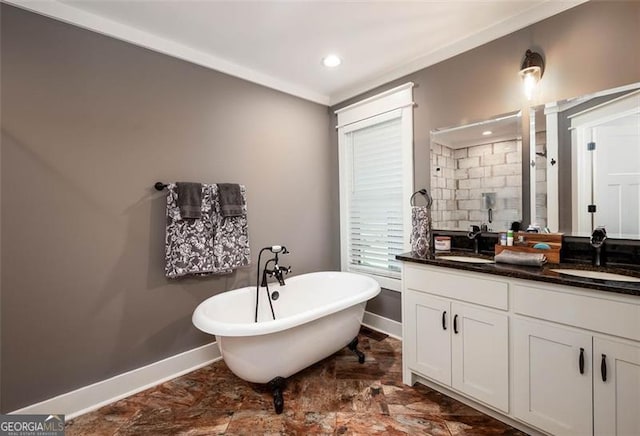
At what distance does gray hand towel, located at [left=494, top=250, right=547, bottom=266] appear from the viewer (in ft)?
5.34

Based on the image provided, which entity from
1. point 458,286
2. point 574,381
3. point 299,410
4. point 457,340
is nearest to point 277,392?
point 299,410

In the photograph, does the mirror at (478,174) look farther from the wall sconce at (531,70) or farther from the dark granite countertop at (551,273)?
the dark granite countertop at (551,273)

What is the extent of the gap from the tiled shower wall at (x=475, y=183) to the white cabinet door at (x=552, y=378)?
2.79 ft

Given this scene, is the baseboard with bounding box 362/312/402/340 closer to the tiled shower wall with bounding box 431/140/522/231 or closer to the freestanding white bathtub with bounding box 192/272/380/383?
the freestanding white bathtub with bounding box 192/272/380/383

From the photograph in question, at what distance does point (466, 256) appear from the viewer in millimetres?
2090

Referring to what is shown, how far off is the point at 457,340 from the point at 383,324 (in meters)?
1.19

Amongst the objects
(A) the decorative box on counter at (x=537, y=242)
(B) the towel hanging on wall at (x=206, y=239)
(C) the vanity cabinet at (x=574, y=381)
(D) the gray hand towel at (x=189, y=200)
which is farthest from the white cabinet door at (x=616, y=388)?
(D) the gray hand towel at (x=189, y=200)

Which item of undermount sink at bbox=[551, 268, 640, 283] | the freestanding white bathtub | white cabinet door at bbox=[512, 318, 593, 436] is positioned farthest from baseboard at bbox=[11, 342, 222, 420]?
undermount sink at bbox=[551, 268, 640, 283]

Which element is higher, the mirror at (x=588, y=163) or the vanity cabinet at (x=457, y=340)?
the mirror at (x=588, y=163)

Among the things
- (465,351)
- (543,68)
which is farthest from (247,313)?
(543,68)

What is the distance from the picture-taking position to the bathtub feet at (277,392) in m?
1.79

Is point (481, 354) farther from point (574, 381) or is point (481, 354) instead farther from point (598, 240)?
point (598, 240)

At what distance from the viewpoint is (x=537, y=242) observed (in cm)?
182

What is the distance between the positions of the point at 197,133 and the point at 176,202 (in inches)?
24.5
